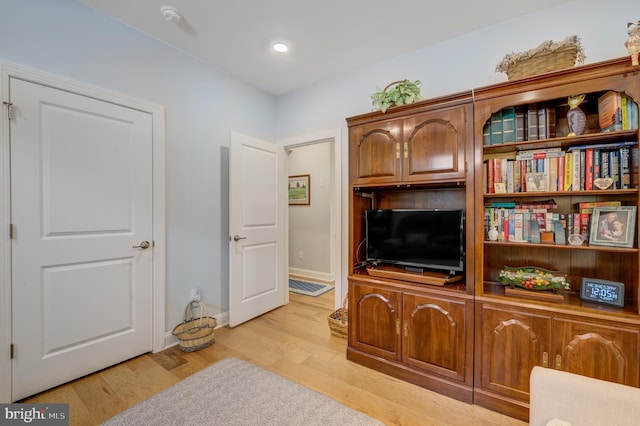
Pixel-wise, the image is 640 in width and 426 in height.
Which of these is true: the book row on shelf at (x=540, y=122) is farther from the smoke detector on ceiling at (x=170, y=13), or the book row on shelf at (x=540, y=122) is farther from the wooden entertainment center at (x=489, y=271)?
the smoke detector on ceiling at (x=170, y=13)

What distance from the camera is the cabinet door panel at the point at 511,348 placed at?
1.63 m

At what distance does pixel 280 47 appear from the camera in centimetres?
251

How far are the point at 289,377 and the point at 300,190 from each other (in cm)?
337

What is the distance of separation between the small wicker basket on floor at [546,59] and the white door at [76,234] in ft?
9.19

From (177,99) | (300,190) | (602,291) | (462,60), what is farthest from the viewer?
(300,190)

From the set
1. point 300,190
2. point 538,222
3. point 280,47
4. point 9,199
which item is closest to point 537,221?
point 538,222

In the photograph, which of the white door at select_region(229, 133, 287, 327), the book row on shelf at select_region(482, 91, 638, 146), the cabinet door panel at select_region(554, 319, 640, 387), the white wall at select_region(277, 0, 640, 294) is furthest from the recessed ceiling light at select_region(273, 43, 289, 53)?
the cabinet door panel at select_region(554, 319, 640, 387)

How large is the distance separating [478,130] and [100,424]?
2.93 m

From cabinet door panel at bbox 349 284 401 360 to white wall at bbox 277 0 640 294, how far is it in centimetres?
74

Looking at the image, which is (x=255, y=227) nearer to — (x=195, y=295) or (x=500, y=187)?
(x=195, y=295)

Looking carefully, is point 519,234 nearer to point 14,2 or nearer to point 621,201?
point 621,201

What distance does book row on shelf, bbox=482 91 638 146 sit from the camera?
1600 millimetres

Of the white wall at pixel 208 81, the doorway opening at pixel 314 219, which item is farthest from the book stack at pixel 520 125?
the doorway opening at pixel 314 219

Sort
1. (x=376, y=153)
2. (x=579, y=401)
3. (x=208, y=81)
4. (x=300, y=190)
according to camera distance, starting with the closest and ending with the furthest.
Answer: (x=579, y=401)
(x=376, y=153)
(x=208, y=81)
(x=300, y=190)
